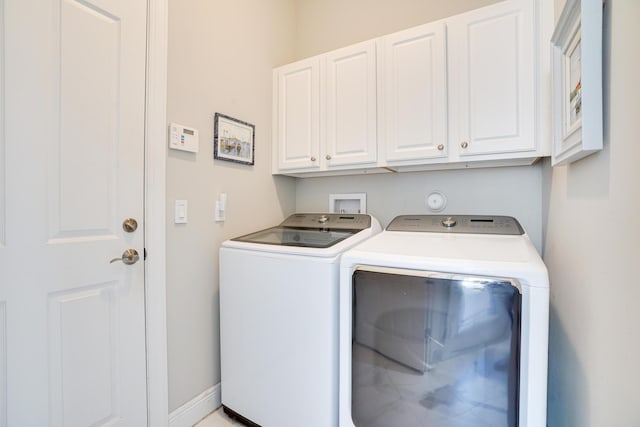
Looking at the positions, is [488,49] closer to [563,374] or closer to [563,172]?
[563,172]

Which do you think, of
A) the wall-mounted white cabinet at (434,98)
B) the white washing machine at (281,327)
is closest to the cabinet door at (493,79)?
the wall-mounted white cabinet at (434,98)

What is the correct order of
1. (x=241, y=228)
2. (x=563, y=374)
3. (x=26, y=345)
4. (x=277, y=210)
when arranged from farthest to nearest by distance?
(x=277, y=210)
(x=241, y=228)
(x=563, y=374)
(x=26, y=345)

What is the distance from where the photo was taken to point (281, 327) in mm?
1337

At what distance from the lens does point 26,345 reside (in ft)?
3.31

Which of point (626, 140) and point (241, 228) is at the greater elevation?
point (626, 140)

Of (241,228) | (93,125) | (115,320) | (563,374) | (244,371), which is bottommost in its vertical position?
(244,371)

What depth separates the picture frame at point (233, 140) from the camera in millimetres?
1652

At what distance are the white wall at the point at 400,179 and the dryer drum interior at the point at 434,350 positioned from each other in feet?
3.24

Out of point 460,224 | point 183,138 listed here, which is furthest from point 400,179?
point 183,138

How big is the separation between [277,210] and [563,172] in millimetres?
1692

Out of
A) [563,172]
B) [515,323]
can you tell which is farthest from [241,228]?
[563,172]

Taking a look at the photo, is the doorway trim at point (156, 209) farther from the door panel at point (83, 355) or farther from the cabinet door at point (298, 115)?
the cabinet door at point (298, 115)

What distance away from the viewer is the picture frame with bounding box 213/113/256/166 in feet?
5.42

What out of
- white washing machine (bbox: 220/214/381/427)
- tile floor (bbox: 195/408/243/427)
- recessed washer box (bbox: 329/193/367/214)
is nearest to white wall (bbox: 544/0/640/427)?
white washing machine (bbox: 220/214/381/427)
